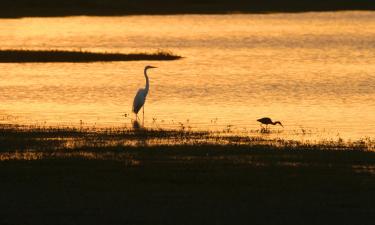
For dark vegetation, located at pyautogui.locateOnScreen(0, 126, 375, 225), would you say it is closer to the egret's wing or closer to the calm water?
the calm water

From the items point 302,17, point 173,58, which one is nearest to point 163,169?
point 173,58

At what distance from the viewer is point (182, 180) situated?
15.4 m

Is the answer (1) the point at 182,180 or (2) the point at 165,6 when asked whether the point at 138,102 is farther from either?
(2) the point at 165,6

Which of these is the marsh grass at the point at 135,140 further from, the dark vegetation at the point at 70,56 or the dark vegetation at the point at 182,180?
the dark vegetation at the point at 70,56

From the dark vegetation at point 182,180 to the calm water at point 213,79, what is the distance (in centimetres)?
338

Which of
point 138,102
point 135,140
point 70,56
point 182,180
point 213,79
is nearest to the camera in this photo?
point 182,180

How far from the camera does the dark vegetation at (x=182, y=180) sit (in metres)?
13.1

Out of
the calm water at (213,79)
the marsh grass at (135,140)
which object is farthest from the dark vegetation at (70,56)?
the marsh grass at (135,140)

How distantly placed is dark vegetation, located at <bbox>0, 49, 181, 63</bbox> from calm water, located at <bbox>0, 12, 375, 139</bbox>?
1472 mm

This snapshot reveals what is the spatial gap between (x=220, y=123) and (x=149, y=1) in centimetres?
6027

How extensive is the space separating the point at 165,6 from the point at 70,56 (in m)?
39.0

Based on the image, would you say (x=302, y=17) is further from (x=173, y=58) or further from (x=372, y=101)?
(x=372, y=101)

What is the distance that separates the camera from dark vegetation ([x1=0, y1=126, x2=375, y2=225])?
517 inches

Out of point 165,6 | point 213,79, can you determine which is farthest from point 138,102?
point 165,6
